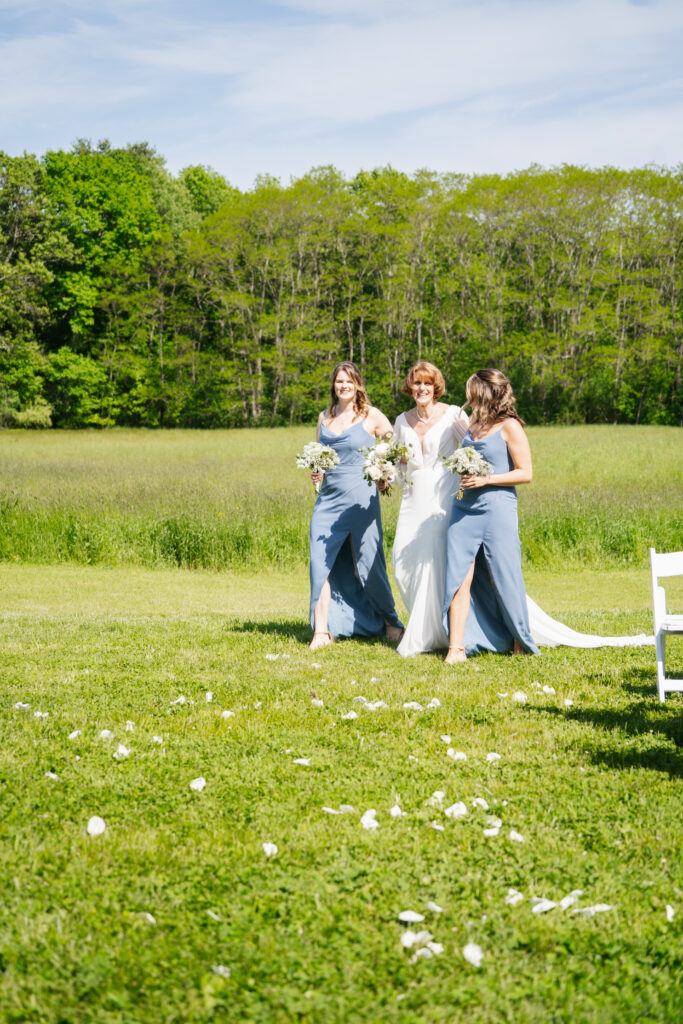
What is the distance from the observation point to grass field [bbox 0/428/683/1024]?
3.31m

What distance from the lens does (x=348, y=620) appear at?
368 inches

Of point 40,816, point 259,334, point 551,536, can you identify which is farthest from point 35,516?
point 259,334

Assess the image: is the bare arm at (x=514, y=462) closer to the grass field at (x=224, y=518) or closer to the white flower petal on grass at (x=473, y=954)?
the white flower petal on grass at (x=473, y=954)

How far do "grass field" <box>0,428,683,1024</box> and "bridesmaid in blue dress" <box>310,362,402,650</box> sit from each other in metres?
0.57

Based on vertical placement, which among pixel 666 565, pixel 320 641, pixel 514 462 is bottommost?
Answer: pixel 320 641

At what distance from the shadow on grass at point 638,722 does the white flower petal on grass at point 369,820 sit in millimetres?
1652

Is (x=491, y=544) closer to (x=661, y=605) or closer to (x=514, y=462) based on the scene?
(x=514, y=462)

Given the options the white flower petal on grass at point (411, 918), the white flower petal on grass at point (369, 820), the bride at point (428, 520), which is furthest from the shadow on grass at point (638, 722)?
the white flower petal on grass at point (411, 918)

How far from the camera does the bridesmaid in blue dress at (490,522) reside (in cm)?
823

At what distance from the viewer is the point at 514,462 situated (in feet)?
27.5

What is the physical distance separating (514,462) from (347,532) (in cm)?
185

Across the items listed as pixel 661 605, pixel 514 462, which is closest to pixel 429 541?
pixel 514 462

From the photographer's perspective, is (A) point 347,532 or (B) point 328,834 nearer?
(B) point 328,834

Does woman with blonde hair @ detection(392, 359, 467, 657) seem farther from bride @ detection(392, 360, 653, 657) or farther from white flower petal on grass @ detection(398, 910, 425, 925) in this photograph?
white flower petal on grass @ detection(398, 910, 425, 925)
